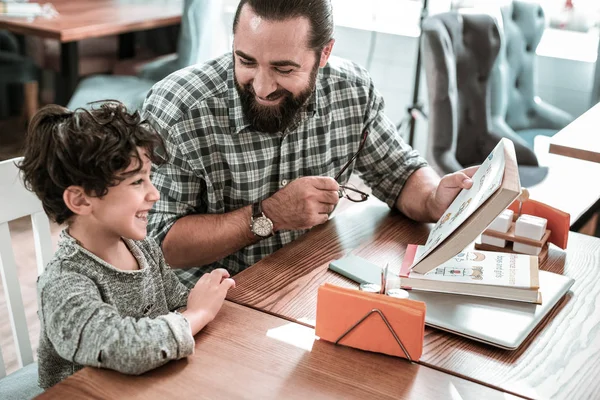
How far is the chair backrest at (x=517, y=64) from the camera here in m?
2.98

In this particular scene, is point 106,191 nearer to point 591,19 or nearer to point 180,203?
point 180,203

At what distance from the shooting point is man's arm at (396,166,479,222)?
5.29 ft

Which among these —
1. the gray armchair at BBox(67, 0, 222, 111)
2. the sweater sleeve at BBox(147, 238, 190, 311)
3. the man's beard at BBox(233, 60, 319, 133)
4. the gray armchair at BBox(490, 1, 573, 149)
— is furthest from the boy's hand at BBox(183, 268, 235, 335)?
the gray armchair at BBox(67, 0, 222, 111)

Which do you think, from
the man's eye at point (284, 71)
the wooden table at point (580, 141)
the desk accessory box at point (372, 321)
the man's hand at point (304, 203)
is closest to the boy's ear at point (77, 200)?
the desk accessory box at point (372, 321)

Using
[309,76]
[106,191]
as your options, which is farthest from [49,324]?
[309,76]

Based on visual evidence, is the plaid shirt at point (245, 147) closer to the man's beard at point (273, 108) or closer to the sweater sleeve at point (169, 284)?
the man's beard at point (273, 108)

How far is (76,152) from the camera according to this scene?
3.64ft

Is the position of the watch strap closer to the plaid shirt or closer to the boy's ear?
the plaid shirt

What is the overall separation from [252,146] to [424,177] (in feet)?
1.43

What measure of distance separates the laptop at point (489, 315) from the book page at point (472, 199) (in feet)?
0.33

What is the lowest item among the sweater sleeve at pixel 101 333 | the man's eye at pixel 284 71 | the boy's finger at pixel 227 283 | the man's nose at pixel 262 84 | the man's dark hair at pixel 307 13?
the boy's finger at pixel 227 283

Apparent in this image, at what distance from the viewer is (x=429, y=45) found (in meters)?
2.54

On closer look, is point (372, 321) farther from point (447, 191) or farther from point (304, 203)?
point (447, 191)

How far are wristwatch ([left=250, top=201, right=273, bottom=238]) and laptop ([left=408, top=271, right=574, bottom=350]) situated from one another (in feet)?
1.26
